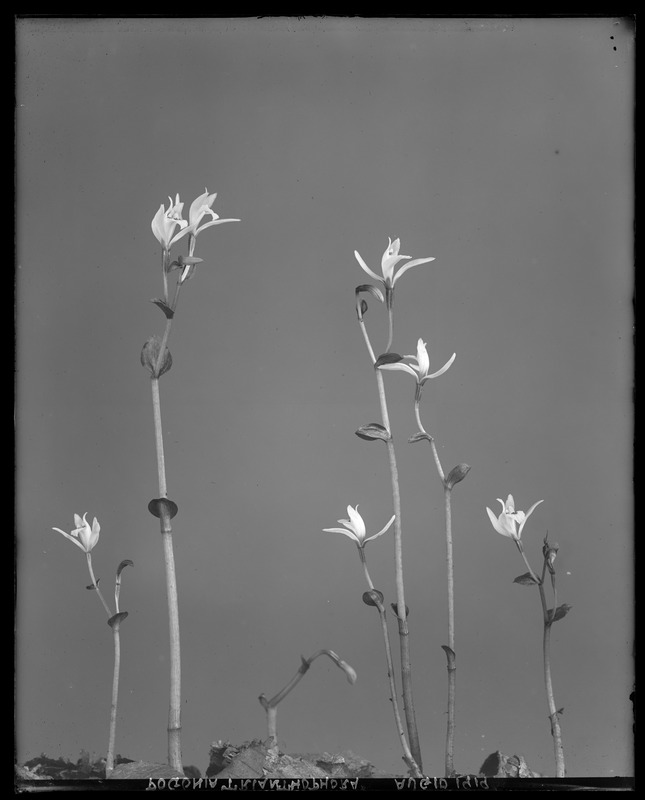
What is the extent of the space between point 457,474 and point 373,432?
0.41 ft

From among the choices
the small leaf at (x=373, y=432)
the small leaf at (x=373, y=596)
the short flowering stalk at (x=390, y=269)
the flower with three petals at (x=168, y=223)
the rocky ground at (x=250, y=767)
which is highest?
the flower with three petals at (x=168, y=223)

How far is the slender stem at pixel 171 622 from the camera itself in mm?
1168

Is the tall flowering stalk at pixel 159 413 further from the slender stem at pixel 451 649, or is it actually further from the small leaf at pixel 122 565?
the slender stem at pixel 451 649

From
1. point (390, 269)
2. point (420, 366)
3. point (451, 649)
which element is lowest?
point (451, 649)

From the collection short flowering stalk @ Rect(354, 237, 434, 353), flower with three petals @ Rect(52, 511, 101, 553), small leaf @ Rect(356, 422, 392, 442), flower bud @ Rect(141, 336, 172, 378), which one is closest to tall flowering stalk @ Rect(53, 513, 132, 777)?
flower with three petals @ Rect(52, 511, 101, 553)

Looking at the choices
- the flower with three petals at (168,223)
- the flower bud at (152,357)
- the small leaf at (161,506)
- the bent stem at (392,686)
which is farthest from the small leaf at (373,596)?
the flower with three petals at (168,223)

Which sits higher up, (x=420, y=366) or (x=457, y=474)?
(x=420, y=366)

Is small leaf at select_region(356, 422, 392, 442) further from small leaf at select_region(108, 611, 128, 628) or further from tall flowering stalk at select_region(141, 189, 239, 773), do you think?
small leaf at select_region(108, 611, 128, 628)

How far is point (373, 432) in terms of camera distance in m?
1.19

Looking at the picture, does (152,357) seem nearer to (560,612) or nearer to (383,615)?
(383,615)

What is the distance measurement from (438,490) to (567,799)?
45cm

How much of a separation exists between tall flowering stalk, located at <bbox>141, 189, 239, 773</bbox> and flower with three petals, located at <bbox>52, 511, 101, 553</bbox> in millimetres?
99

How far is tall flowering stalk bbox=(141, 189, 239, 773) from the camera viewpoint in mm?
1169

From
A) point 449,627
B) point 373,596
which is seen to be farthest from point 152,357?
point 449,627
